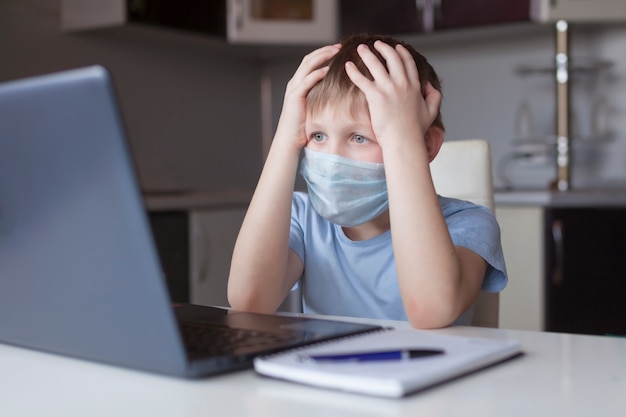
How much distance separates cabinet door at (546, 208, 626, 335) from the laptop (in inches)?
78.5

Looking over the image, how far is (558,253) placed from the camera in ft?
8.48

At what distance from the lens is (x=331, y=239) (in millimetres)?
1285

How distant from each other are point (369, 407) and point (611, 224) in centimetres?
215

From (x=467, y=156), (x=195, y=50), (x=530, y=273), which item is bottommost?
(x=530, y=273)

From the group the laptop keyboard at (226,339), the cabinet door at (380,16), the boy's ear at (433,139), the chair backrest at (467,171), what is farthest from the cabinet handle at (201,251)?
the laptop keyboard at (226,339)

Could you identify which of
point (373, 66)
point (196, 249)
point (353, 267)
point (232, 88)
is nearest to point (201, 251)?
point (196, 249)

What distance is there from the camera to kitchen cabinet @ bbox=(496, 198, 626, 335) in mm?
2553

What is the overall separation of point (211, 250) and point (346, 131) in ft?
6.04

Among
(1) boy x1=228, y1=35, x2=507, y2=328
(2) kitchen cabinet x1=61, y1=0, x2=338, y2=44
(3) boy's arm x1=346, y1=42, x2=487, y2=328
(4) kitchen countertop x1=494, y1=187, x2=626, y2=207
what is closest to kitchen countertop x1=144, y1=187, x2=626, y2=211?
(4) kitchen countertop x1=494, y1=187, x2=626, y2=207


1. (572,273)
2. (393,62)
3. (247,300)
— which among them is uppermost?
(393,62)

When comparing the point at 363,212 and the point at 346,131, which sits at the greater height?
the point at 346,131

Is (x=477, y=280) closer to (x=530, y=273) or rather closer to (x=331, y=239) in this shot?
(x=331, y=239)

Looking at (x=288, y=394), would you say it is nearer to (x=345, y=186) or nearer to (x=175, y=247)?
(x=345, y=186)

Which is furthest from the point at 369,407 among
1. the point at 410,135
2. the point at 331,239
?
the point at 331,239
